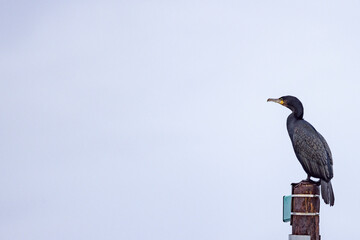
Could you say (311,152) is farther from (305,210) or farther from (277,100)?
(305,210)

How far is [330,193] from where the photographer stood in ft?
22.9

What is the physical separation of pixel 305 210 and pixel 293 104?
1.94m

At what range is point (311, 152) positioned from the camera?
24.7 ft

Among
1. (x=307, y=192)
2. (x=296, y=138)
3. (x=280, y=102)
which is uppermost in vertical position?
(x=280, y=102)

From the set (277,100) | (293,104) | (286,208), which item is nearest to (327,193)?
(286,208)

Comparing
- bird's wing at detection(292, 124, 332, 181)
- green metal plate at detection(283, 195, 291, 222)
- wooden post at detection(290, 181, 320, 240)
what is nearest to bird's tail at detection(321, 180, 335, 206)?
bird's wing at detection(292, 124, 332, 181)

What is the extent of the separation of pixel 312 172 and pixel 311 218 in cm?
125

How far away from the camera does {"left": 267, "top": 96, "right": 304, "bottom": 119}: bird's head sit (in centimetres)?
767

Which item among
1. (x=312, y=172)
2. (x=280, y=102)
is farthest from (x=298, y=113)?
(x=312, y=172)

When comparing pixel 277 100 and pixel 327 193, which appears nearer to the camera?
pixel 327 193

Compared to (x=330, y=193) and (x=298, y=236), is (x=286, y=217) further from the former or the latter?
(x=330, y=193)

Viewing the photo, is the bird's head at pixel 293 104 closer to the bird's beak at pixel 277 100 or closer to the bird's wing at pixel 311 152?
the bird's beak at pixel 277 100

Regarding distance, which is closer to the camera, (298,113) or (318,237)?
(318,237)

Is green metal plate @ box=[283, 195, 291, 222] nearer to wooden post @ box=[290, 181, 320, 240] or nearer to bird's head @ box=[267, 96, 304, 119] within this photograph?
wooden post @ box=[290, 181, 320, 240]
